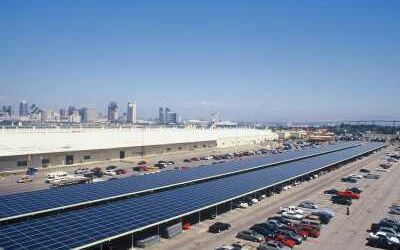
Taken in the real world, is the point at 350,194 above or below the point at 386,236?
below

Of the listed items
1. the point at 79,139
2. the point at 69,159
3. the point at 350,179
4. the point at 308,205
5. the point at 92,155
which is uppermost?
the point at 79,139

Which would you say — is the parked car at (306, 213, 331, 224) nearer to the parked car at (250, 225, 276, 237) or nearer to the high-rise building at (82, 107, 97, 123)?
the parked car at (250, 225, 276, 237)

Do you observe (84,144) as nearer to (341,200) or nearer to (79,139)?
(79,139)

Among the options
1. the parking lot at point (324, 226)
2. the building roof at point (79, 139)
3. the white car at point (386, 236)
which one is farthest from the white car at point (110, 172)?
the white car at point (386, 236)

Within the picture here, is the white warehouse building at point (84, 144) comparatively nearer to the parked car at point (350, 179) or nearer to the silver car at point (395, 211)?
the parked car at point (350, 179)

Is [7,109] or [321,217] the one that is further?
[7,109]

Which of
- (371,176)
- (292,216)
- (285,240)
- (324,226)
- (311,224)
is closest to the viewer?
(285,240)

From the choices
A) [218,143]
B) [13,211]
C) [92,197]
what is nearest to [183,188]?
[92,197]

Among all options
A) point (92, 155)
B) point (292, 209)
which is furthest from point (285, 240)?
point (92, 155)

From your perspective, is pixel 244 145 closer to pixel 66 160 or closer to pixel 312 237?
pixel 66 160
